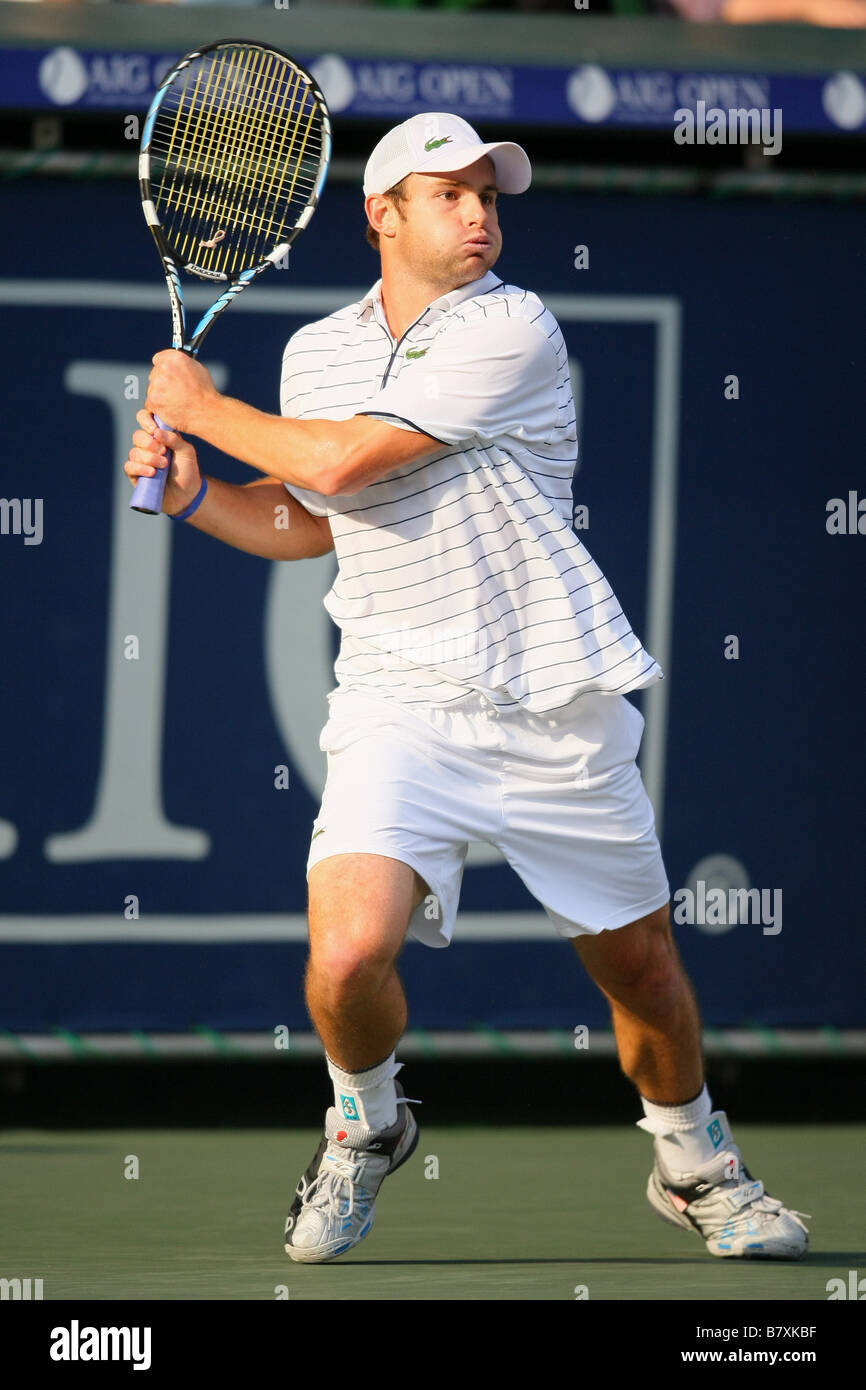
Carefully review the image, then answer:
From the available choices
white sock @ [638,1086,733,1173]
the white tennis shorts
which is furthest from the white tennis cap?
white sock @ [638,1086,733,1173]

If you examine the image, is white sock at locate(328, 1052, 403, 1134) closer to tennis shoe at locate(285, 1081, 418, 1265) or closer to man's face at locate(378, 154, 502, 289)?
tennis shoe at locate(285, 1081, 418, 1265)

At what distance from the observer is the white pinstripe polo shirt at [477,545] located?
3430mm

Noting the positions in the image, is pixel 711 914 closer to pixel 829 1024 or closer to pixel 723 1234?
pixel 829 1024

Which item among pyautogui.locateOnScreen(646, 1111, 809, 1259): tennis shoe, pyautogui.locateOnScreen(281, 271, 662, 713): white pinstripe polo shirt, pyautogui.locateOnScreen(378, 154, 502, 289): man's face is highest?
pyautogui.locateOnScreen(378, 154, 502, 289): man's face

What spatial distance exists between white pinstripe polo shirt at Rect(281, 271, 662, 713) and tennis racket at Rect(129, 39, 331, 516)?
16.9 inches

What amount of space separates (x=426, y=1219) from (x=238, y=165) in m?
2.05

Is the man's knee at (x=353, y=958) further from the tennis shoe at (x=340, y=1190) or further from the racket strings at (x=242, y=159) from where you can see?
the racket strings at (x=242, y=159)

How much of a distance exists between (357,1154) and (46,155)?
8.60 feet

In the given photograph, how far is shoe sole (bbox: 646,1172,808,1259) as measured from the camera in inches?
139

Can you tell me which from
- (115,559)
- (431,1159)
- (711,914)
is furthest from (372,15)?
(431,1159)

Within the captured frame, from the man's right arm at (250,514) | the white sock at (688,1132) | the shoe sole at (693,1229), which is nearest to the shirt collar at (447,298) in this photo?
the man's right arm at (250,514)

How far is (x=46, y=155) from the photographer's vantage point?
4.89m

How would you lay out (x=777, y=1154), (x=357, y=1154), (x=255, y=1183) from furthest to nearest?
(x=777, y=1154) → (x=255, y=1183) → (x=357, y=1154)

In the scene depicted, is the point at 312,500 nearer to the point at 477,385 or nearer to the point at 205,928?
the point at 477,385
